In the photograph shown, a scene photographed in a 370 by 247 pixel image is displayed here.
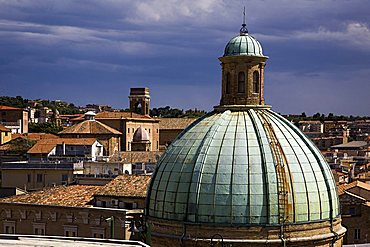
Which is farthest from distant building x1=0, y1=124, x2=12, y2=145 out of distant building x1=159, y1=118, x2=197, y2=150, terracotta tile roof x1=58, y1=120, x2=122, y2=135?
distant building x1=159, y1=118, x2=197, y2=150

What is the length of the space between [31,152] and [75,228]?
17.0 m

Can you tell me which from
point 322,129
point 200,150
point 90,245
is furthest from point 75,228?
point 322,129

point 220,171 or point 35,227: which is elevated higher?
point 220,171

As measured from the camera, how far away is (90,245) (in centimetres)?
1503

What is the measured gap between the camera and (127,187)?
3338 cm

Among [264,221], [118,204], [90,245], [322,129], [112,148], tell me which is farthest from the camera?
[322,129]

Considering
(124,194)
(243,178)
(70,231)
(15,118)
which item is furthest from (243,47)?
(15,118)

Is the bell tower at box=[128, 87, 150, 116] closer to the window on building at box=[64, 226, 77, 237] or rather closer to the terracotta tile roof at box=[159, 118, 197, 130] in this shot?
the terracotta tile roof at box=[159, 118, 197, 130]

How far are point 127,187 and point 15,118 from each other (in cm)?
6418

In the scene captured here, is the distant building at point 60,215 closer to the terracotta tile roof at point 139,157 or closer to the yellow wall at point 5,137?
the terracotta tile roof at point 139,157

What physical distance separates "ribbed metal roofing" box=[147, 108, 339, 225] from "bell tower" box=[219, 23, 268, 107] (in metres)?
0.89

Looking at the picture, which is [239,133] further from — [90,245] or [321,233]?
[90,245]

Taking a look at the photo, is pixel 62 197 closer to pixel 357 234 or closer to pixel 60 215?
pixel 60 215

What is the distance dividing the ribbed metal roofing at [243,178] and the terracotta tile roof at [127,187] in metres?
13.6
